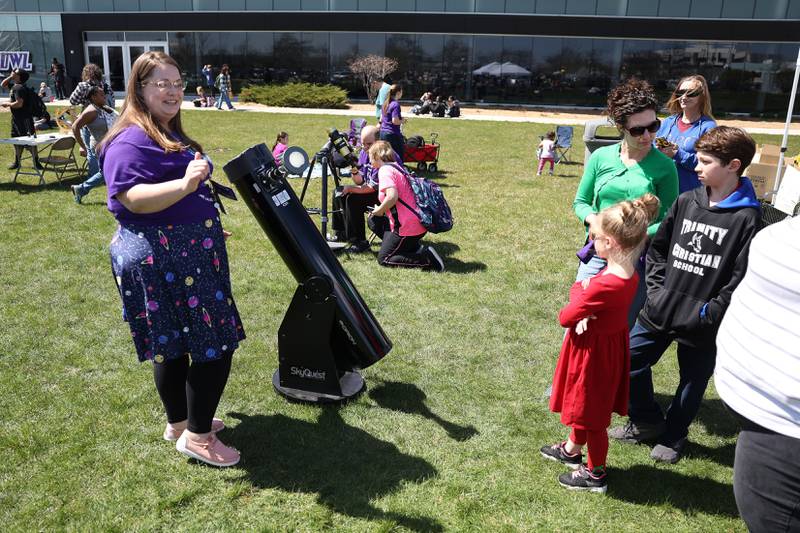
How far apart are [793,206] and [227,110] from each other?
71.9ft

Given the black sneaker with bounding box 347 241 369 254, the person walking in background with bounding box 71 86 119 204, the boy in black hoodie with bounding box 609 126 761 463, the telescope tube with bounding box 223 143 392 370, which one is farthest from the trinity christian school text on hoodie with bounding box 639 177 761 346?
the person walking in background with bounding box 71 86 119 204

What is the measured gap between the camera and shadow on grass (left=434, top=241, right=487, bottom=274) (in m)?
6.69

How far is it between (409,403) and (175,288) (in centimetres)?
177

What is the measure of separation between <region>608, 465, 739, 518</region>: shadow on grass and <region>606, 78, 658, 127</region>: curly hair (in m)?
1.93

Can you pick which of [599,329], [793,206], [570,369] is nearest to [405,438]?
[570,369]

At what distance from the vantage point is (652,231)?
3.61 m

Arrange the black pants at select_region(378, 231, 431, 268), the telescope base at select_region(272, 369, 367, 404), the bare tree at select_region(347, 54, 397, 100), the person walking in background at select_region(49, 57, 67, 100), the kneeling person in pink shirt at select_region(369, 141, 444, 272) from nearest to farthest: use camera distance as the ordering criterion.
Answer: the telescope base at select_region(272, 369, 367, 404)
the kneeling person in pink shirt at select_region(369, 141, 444, 272)
the black pants at select_region(378, 231, 431, 268)
the person walking in background at select_region(49, 57, 67, 100)
the bare tree at select_region(347, 54, 397, 100)

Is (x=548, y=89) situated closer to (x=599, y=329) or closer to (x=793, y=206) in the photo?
(x=793, y=206)

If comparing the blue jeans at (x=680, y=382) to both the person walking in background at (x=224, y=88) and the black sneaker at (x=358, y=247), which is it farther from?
the person walking in background at (x=224, y=88)

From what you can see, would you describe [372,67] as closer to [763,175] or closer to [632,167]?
[763,175]

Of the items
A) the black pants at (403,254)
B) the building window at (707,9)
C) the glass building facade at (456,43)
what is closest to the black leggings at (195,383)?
the black pants at (403,254)

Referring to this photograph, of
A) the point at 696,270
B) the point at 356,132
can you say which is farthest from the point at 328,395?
the point at 356,132

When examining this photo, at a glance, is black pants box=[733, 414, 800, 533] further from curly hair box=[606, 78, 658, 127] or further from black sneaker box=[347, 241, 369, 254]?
black sneaker box=[347, 241, 369, 254]

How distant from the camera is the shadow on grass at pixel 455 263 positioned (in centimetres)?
669
